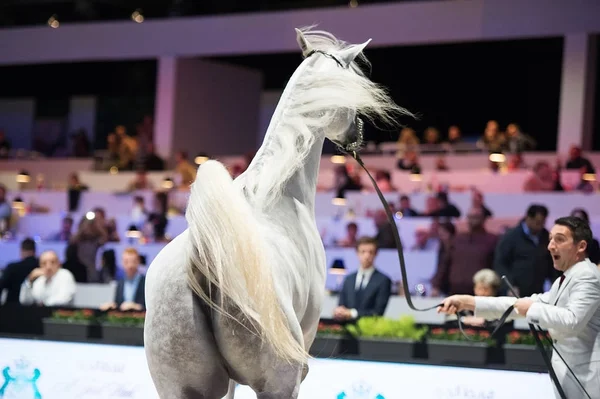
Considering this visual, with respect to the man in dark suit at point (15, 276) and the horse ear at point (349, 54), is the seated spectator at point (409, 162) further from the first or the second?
the horse ear at point (349, 54)

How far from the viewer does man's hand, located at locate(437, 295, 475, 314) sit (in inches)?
145

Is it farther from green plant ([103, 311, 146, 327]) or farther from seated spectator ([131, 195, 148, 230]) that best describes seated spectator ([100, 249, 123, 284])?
green plant ([103, 311, 146, 327])

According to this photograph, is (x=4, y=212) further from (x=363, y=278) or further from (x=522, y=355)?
(x=522, y=355)

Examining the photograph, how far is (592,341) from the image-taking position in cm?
395

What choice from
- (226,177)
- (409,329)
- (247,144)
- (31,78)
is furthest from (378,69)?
(226,177)

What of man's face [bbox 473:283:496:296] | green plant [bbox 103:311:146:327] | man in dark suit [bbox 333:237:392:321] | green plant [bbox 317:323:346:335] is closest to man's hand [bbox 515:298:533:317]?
green plant [bbox 317:323:346:335]

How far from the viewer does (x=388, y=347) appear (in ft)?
Result: 18.3

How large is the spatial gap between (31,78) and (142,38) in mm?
4241

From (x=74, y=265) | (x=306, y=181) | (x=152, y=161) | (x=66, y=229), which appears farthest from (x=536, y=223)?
(x=152, y=161)

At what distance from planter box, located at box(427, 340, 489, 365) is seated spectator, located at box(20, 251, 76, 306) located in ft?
12.1

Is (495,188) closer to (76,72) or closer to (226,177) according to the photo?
(226,177)

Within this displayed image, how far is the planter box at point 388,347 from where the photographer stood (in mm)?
5508

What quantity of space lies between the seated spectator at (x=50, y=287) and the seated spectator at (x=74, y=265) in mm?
1406

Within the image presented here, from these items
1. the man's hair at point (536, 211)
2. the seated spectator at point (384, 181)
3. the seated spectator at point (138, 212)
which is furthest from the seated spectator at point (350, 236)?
the seated spectator at point (138, 212)
